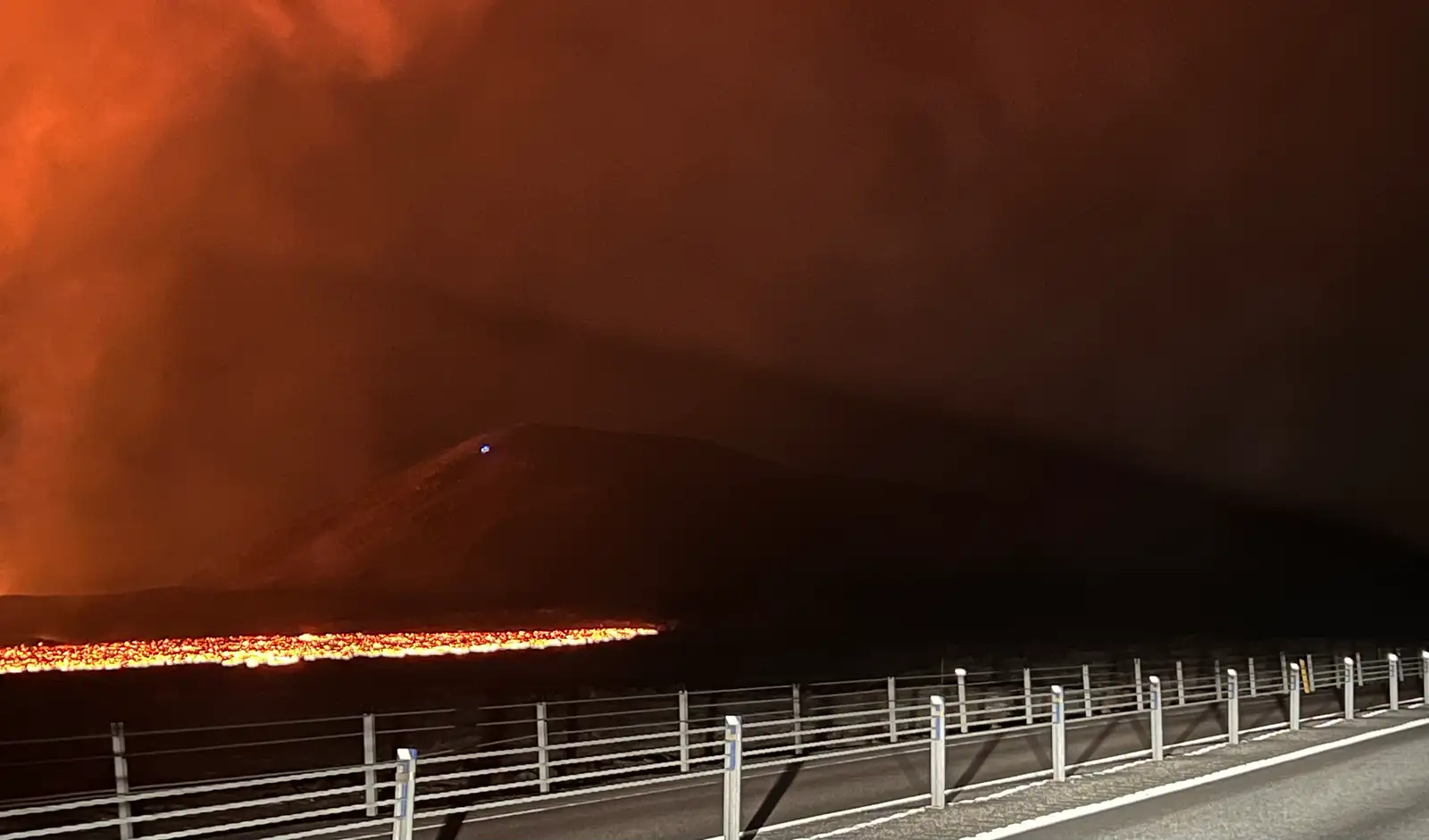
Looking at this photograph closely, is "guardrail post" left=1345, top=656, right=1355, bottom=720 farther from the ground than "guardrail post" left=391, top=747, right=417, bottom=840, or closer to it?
closer to it

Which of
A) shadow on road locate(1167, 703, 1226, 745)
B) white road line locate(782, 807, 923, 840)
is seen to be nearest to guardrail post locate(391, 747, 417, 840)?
white road line locate(782, 807, 923, 840)

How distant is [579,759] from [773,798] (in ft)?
7.96

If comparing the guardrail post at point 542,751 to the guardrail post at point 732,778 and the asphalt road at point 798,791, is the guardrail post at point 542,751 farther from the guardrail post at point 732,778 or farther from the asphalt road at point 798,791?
the guardrail post at point 732,778

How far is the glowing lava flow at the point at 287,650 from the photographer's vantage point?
5344 centimetres

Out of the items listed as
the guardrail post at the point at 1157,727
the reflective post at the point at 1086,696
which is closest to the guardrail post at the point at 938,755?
the guardrail post at the point at 1157,727

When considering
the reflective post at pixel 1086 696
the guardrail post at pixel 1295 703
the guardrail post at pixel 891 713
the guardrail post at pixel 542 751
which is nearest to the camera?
the guardrail post at pixel 542 751

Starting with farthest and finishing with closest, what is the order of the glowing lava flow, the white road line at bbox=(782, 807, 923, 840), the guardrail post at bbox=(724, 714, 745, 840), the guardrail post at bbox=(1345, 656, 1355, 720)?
the glowing lava flow < the guardrail post at bbox=(1345, 656, 1355, 720) < the white road line at bbox=(782, 807, 923, 840) < the guardrail post at bbox=(724, 714, 745, 840)

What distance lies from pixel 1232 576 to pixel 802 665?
10728cm

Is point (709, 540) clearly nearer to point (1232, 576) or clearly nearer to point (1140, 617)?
point (1232, 576)

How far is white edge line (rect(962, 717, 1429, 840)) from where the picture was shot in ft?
38.1

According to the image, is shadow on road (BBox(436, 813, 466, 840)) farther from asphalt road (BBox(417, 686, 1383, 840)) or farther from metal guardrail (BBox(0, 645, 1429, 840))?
metal guardrail (BBox(0, 645, 1429, 840))

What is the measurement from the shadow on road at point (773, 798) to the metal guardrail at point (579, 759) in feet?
A: 1.78

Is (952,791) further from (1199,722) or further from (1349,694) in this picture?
(1349,694)

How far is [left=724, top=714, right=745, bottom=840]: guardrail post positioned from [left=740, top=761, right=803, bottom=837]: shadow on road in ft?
2.94
